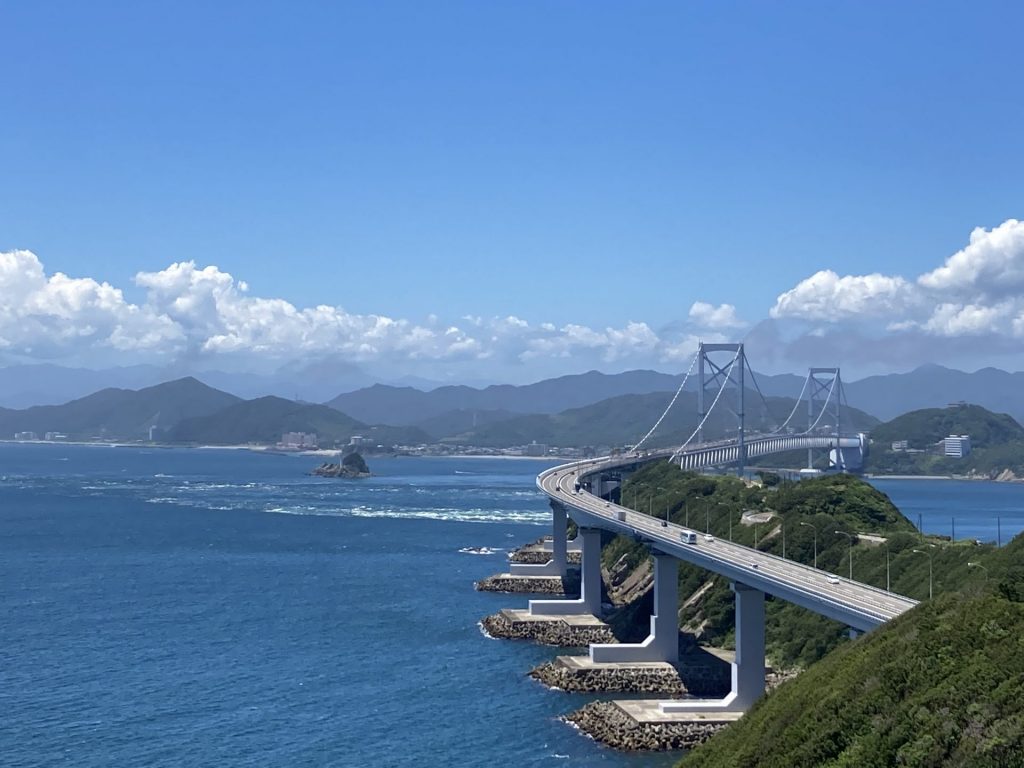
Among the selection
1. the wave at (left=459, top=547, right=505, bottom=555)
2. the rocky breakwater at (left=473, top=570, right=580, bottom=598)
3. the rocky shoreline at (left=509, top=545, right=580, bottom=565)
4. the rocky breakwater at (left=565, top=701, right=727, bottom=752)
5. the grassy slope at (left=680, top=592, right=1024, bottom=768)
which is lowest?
the rocky breakwater at (left=565, top=701, right=727, bottom=752)

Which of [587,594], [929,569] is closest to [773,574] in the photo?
[929,569]

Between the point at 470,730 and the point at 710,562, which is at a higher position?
the point at 710,562

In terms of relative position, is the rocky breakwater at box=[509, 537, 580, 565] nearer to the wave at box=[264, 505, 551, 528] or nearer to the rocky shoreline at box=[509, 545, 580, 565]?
the rocky shoreline at box=[509, 545, 580, 565]

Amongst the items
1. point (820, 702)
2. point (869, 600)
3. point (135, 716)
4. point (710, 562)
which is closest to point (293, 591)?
point (135, 716)

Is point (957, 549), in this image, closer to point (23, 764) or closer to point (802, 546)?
point (802, 546)

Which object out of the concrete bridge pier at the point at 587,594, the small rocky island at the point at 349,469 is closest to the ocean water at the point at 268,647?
the concrete bridge pier at the point at 587,594

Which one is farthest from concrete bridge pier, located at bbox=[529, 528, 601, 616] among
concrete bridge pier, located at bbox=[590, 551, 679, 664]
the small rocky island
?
the small rocky island

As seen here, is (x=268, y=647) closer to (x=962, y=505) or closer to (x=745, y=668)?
(x=745, y=668)
